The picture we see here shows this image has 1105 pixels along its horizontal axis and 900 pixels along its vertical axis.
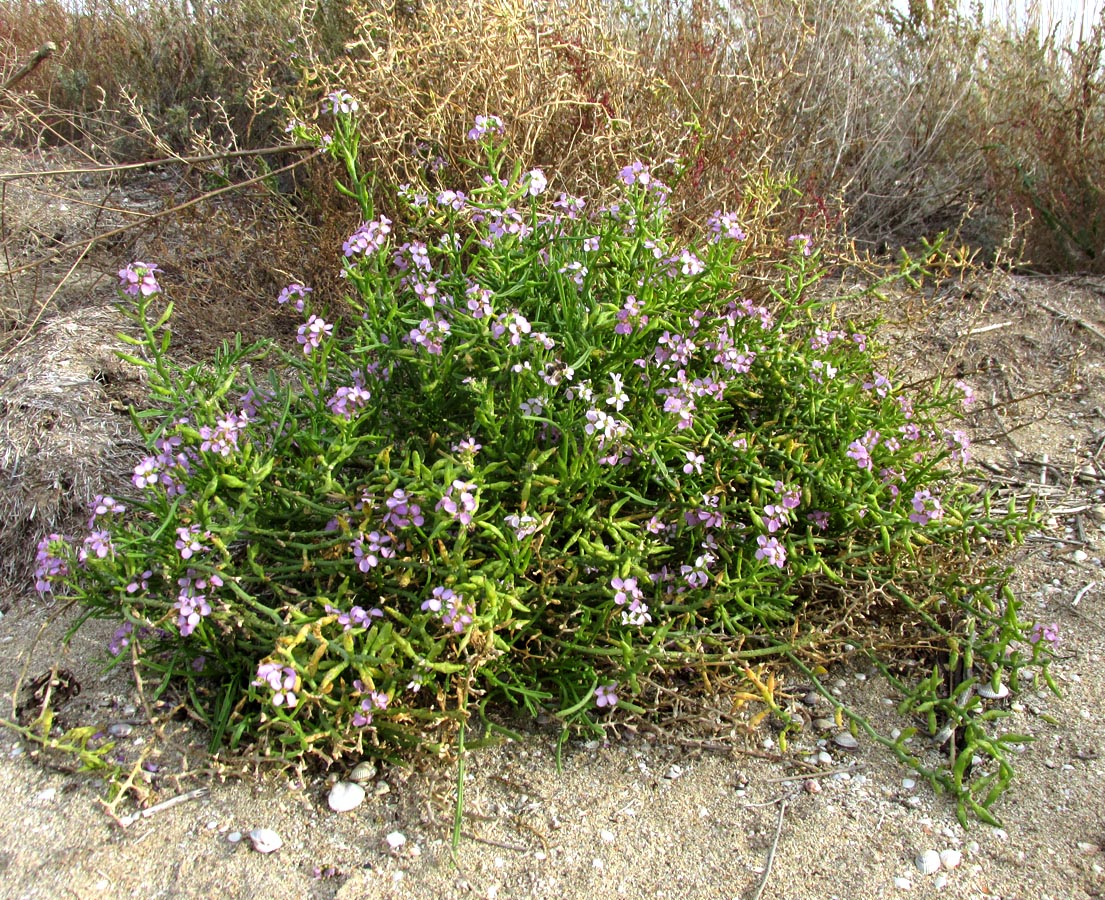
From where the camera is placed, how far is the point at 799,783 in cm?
218

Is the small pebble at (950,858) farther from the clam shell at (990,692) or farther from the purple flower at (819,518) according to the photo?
the purple flower at (819,518)

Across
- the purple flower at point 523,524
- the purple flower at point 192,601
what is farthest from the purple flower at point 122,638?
the purple flower at point 523,524

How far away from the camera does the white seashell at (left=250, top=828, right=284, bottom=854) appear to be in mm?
1929

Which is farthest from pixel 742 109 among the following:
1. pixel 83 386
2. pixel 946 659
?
pixel 83 386

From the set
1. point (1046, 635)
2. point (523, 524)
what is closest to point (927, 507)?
point (1046, 635)

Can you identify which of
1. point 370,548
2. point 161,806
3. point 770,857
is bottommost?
point 161,806

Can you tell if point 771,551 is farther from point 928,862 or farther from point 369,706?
point 369,706

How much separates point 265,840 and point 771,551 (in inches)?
49.1

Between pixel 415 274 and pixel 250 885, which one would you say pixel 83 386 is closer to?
pixel 415 274

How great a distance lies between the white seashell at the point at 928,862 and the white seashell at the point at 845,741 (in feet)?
1.10

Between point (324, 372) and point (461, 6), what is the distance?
1747 mm

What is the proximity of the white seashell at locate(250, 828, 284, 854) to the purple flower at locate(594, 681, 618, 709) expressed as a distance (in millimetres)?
724

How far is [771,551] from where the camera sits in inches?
84.7

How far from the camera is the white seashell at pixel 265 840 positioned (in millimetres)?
1929
